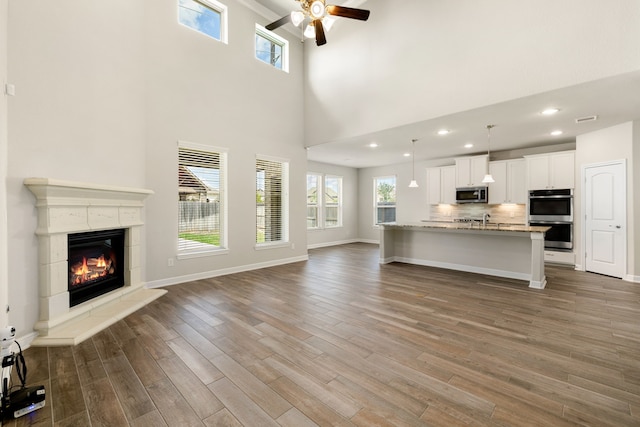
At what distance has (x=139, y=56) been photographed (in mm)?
4133

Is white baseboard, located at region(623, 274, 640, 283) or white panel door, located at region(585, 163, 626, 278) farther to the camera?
white panel door, located at region(585, 163, 626, 278)

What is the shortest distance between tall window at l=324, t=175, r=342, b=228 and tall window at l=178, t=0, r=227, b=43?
17.3 ft

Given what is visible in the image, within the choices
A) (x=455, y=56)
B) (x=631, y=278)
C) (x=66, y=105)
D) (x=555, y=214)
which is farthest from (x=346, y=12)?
(x=631, y=278)

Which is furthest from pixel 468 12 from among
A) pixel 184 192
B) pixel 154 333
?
pixel 154 333

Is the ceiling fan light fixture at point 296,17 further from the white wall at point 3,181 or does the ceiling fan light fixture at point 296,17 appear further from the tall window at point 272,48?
the white wall at point 3,181

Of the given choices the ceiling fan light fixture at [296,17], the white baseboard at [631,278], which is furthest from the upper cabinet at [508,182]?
the ceiling fan light fixture at [296,17]

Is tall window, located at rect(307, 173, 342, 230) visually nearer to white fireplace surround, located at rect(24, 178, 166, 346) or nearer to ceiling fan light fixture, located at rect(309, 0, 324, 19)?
ceiling fan light fixture, located at rect(309, 0, 324, 19)

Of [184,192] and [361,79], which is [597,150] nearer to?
[361,79]

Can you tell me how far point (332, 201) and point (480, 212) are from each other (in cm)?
460

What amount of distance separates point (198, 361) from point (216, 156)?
12.8 ft

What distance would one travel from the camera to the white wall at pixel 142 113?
2.72 metres

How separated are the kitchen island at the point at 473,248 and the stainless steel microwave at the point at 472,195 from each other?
151cm

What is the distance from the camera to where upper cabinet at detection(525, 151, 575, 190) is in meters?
5.94

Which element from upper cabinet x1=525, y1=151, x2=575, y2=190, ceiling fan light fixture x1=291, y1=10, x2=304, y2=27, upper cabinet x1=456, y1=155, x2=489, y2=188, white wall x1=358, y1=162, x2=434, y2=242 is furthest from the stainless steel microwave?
ceiling fan light fixture x1=291, y1=10, x2=304, y2=27
